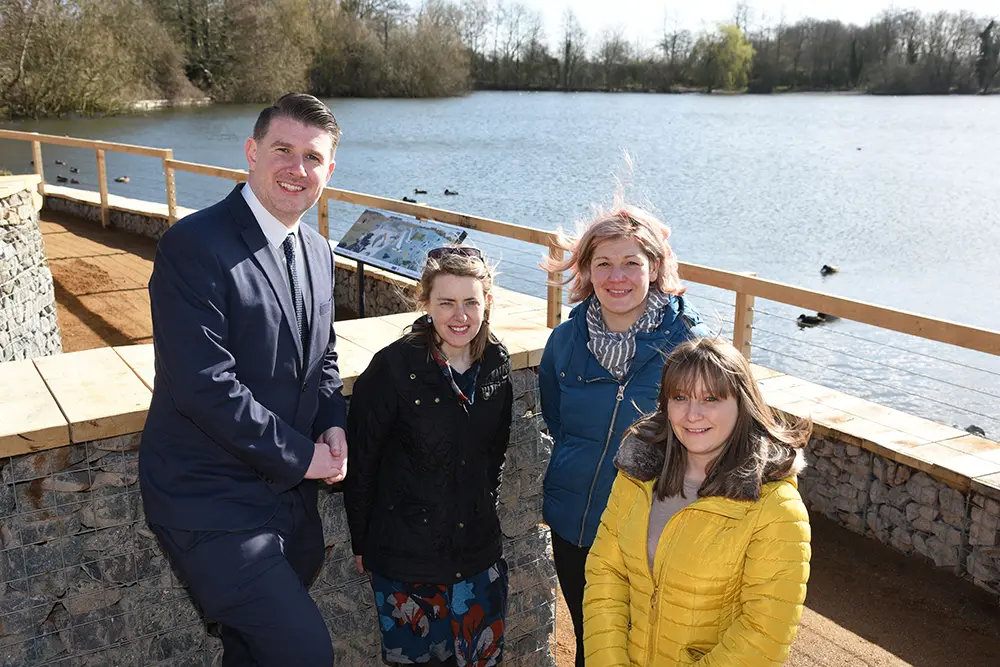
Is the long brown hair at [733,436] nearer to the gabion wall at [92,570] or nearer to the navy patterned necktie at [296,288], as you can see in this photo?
the navy patterned necktie at [296,288]

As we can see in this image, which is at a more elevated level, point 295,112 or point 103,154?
point 295,112

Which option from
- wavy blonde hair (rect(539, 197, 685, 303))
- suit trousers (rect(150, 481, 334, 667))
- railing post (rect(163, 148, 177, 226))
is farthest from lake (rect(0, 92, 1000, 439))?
railing post (rect(163, 148, 177, 226))

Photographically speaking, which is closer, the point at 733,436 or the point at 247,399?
the point at 247,399

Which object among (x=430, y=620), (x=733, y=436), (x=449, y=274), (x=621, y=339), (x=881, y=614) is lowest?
(x=881, y=614)

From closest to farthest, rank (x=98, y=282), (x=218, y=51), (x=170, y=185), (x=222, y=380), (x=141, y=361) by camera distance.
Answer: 1. (x=222, y=380)
2. (x=141, y=361)
3. (x=98, y=282)
4. (x=170, y=185)
5. (x=218, y=51)

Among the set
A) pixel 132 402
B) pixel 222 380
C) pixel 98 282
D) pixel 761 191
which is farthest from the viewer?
pixel 761 191

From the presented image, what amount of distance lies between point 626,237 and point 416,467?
0.80 meters

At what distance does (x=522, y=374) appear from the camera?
2852 mm

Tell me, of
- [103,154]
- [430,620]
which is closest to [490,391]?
[430,620]

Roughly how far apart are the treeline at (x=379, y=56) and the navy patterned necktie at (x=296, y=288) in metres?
36.5

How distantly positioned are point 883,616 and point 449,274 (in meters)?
2.85

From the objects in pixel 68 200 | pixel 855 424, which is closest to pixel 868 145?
pixel 68 200

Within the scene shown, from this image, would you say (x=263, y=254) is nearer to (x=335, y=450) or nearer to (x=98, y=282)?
(x=335, y=450)

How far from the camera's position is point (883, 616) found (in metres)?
4.01
